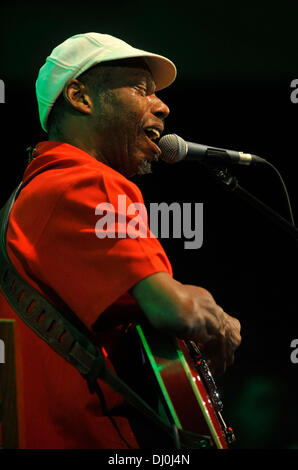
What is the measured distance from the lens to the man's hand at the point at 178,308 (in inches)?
54.7

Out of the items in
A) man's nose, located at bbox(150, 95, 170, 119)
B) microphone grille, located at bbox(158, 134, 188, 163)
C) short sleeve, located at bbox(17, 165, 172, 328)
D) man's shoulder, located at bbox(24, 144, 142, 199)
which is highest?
man's nose, located at bbox(150, 95, 170, 119)

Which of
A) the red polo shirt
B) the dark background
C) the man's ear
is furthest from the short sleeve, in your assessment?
the dark background

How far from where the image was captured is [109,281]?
4.60ft

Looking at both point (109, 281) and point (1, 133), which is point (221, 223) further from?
point (109, 281)

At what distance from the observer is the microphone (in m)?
1.97

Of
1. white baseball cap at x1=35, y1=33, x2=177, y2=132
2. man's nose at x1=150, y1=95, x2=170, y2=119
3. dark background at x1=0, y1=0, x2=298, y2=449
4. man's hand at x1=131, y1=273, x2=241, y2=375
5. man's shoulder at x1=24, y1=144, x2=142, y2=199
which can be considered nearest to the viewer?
man's hand at x1=131, y1=273, x2=241, y2=375

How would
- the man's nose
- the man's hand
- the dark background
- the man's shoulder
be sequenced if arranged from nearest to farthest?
the man's hand < the man's shoulder < the man's nose < the dark background

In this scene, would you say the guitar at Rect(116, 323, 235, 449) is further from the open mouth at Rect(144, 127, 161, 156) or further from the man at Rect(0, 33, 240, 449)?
the open mouth at Rect(144, 127, 161, 156)

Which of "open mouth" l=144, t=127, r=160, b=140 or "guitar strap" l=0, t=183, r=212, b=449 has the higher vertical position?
"open mouth" l=144, t=127, r=160, b=140

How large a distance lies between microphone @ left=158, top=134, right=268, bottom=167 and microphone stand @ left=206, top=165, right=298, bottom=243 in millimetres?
46

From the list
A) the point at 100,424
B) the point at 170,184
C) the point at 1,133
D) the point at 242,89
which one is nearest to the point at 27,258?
the point at 100,424

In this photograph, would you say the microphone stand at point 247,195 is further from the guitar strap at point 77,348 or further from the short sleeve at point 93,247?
the guitar strap at point 77,348

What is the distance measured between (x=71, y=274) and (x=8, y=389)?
372 millimetres

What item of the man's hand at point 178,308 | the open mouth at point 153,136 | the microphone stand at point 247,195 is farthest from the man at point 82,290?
the microphone stand at point 247,195
